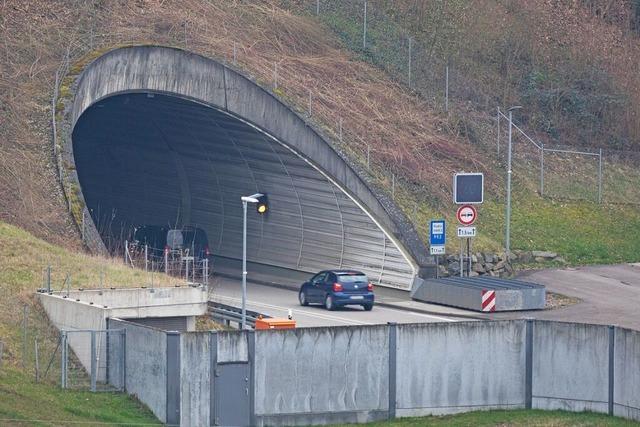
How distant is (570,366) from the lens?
27.4m

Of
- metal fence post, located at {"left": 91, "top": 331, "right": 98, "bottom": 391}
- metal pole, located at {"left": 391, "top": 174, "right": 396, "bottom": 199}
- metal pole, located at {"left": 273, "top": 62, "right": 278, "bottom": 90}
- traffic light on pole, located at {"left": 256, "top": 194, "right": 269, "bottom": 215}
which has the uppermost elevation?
metal pole, located at {"left": 273, "top": 62, "right": 278, "bottom": 90}

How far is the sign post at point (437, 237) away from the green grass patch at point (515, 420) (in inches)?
583

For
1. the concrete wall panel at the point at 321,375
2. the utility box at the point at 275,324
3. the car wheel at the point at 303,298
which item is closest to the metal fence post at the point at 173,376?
the concrete wall panel at the point at 321,375

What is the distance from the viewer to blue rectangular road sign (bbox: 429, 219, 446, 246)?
41.6 m

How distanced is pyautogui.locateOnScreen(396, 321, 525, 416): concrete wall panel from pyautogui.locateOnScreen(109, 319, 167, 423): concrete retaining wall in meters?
4.69

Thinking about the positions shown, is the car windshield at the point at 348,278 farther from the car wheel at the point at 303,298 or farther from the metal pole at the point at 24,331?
the metal pole at the point at 24,331

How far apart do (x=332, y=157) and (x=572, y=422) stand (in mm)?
19732

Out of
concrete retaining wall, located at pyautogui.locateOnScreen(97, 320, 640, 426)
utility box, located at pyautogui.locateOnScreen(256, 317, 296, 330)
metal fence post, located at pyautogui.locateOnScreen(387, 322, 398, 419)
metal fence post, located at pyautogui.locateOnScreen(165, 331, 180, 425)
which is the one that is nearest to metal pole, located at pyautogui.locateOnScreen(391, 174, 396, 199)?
utility box, located at pyautogui.locateOnScreen(256, 317, 296, 330)

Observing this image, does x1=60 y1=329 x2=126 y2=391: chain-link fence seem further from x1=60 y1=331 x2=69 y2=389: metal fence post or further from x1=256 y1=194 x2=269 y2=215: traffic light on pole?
x1=256 y1=194 x2=269 y2=215: traffic light on pole

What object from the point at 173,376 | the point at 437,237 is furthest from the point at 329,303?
the point at 173,376

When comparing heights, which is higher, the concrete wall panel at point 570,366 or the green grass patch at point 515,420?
the concrete wall panel at point 570,366

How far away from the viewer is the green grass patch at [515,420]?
25.9 metres

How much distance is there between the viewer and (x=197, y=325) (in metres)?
33.0

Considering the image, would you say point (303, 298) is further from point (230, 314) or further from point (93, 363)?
point (93, 363)
